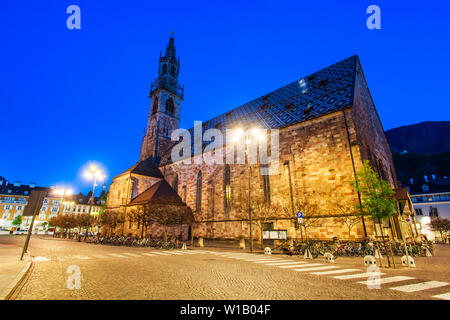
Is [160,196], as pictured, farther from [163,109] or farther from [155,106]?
[155,106]

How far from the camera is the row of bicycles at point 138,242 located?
66.4 ft

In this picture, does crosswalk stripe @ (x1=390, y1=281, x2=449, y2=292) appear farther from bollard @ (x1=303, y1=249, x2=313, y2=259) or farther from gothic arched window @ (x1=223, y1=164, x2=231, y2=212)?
gothic arched window @ (x1=223, y1=164, x2=231, y2=212)

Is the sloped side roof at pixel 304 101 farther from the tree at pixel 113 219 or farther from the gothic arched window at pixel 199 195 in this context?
the tree at pixel 113 219

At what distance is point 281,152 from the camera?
22938mm

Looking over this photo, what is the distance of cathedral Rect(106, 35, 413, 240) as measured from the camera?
18594mm

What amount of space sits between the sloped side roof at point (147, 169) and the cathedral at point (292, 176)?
0.22 metres

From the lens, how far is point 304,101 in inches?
1005

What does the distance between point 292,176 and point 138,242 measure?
56.0ft

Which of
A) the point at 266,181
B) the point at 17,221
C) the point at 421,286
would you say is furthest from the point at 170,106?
the point at 17,221

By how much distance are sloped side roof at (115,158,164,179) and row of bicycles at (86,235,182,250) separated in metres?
11.1

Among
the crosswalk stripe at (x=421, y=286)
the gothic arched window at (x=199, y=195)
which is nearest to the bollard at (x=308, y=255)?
the crosswalk stripe at (x=421, y=286)

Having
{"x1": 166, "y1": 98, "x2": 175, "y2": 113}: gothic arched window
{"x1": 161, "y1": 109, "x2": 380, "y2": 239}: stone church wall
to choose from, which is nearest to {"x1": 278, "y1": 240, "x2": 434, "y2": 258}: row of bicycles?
{"x1": 161, "y1": 109, "x2": 380, "y2": 239}: stone church wall
